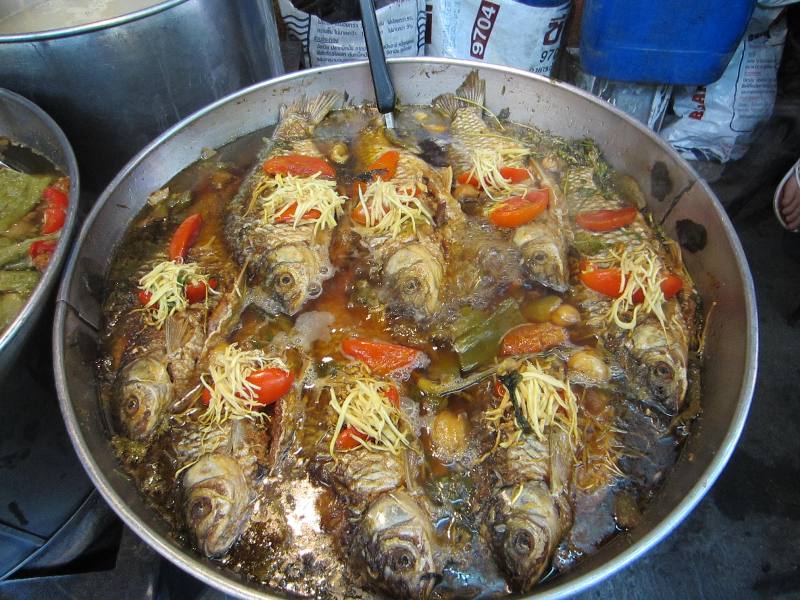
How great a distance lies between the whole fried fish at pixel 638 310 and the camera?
2.12m

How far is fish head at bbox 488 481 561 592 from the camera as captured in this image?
1709 mm

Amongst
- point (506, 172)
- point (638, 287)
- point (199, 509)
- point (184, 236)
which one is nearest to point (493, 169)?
point (506, 172)

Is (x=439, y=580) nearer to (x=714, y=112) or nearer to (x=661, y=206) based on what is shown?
(x=661, y=206)

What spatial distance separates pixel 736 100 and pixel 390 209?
328 centimetres

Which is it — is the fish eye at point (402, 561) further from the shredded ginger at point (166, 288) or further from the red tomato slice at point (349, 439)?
the shredded ginger at point (166, 288)

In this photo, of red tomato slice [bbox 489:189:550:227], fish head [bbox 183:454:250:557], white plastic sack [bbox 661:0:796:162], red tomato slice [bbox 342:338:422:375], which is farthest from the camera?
white plastic sack [bbox 661:0:796:162]

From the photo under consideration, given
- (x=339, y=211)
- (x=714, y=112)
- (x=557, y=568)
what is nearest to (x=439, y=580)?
(x=557, y=568)

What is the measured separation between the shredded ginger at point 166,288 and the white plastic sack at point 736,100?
3.82m

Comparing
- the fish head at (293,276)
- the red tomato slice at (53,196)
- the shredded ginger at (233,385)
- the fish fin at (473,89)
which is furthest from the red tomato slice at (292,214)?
the fish fin at (473,89)

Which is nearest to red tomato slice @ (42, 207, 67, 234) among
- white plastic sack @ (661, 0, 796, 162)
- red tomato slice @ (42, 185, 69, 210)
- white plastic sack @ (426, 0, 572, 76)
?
red tomato slice @ (42, 185, 69, 210)

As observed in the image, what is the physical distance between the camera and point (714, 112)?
4277mm

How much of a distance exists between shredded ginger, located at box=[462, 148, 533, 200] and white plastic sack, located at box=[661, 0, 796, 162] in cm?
211

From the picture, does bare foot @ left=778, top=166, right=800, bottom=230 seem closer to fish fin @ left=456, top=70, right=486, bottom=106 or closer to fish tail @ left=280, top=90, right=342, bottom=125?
fish fin @ left=456, top=70, right=486, bottom=106

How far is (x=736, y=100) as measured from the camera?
4.18 meters
